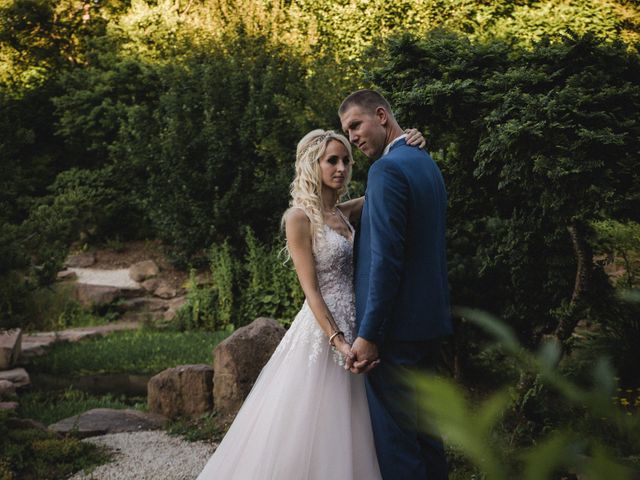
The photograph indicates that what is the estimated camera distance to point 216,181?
37.1ft

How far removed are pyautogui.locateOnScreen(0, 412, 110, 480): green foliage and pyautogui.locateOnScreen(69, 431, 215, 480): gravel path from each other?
0.13 meters

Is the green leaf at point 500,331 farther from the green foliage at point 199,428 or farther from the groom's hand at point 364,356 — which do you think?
the green foliage at point 199,428

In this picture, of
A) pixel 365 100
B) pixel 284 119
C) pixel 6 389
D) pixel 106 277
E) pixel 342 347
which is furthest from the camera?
Result: pixel 106 277

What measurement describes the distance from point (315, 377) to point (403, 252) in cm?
88

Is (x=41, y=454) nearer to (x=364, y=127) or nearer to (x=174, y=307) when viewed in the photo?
(x=364, y=127)

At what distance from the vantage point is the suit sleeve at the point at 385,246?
2.84 meters

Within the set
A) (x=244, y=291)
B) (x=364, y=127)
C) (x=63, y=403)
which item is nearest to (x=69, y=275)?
(x=244, y=291)

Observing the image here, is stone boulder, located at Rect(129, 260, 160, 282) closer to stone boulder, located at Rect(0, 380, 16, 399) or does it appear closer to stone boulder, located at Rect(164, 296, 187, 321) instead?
stone boulder, located at Rect(164, 296, 187, 321)

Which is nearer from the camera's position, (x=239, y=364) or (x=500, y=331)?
(x=500, y=331)

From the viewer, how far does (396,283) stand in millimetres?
2873

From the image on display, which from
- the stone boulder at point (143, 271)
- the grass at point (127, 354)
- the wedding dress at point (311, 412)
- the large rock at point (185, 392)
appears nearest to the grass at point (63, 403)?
the large rock at point (185, 392)

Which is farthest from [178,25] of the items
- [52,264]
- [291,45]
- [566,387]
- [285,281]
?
[566,387]

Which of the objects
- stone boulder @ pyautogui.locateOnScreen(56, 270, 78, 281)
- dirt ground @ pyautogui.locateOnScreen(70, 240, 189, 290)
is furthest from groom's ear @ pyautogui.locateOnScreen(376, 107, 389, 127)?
stone boulder @ pyautogui.locateOnScreen(56, 270, 78, 281)

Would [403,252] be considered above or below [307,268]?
above
